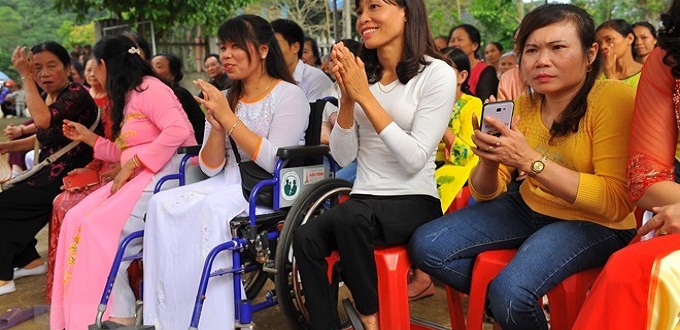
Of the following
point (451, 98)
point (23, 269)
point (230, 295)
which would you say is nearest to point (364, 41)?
point (451, 98)

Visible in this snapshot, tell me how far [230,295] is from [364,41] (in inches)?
46.7

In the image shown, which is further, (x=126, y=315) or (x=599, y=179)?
(x=126, y=315)

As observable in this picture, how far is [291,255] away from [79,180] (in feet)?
5.60

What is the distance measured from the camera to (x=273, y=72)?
121 inches

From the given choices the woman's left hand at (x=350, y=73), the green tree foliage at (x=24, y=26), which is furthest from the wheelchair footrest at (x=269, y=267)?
the green tree foliage at (x=24, y=26)

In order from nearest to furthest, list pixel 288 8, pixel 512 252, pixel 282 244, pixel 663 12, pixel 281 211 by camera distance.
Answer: pixel 663 12, pixel 512 252, pixel 282 244, pixel 281 211, pixel 288 8

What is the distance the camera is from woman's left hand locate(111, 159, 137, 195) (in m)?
3.24

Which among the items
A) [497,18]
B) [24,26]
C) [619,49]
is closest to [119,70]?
[619,49]

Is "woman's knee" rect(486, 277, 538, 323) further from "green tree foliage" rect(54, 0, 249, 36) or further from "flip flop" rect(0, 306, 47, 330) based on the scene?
"green tree foliage" rect(54, 0, 249, 36)

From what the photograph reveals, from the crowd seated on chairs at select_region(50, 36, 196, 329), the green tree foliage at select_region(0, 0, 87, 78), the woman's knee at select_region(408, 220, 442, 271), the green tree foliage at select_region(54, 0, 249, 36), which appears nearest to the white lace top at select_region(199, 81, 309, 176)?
the crowd seated on chairs at select_region(50, 36, 196, 329)

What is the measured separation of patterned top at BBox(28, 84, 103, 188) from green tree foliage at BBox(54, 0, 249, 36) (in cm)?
648

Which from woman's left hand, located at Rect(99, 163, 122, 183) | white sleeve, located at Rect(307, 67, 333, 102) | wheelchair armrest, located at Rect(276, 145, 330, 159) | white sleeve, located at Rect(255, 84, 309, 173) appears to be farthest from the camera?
white sleeve, located at Rect(307, 67, 333, 102)

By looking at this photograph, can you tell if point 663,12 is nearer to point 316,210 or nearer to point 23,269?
point 316,210

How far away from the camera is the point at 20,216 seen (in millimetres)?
3795
